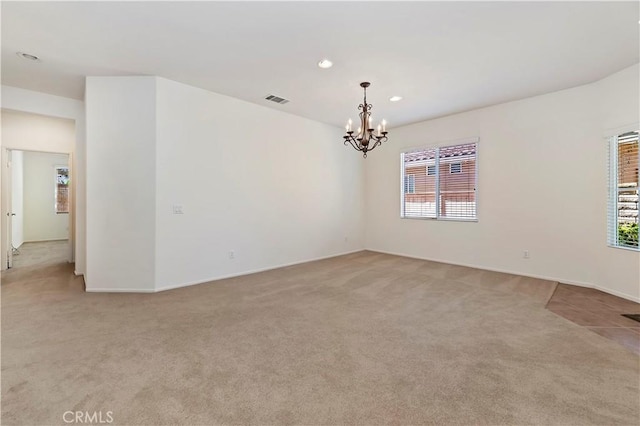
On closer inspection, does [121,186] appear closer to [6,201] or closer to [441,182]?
[6,201]

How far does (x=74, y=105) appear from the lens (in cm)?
481

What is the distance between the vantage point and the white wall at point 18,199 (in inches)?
274

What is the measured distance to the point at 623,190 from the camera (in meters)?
3.87

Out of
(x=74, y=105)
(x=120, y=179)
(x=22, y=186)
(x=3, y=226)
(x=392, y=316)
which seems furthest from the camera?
(x=22, y=186)

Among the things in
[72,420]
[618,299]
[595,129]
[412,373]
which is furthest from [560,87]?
[72,420]

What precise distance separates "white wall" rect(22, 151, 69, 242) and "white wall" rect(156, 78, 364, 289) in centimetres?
624

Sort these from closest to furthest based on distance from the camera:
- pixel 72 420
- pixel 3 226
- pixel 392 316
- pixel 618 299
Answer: pixel 72 420 < pixel 392 316 < pixel 618 299 < pixel 3 226

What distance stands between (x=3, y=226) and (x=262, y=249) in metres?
4.78

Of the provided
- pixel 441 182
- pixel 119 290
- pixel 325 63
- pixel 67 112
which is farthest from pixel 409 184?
pixel 67 112

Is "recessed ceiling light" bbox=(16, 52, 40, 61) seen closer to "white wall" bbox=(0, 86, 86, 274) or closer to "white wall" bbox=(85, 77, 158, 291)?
"white wall" bbox=(85, 77, 158, 291)

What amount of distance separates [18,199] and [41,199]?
81 centimetres

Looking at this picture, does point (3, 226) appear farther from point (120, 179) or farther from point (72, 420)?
point (72, 420)

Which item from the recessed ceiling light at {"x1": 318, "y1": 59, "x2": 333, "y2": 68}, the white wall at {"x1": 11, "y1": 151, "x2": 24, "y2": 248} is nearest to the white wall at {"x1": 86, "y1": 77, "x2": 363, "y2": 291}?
the recessed ceiling light at {"x1": 318, "y1": 59, "x2": 333, "y2": 68}

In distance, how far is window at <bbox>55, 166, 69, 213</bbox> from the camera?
27.6 feet
